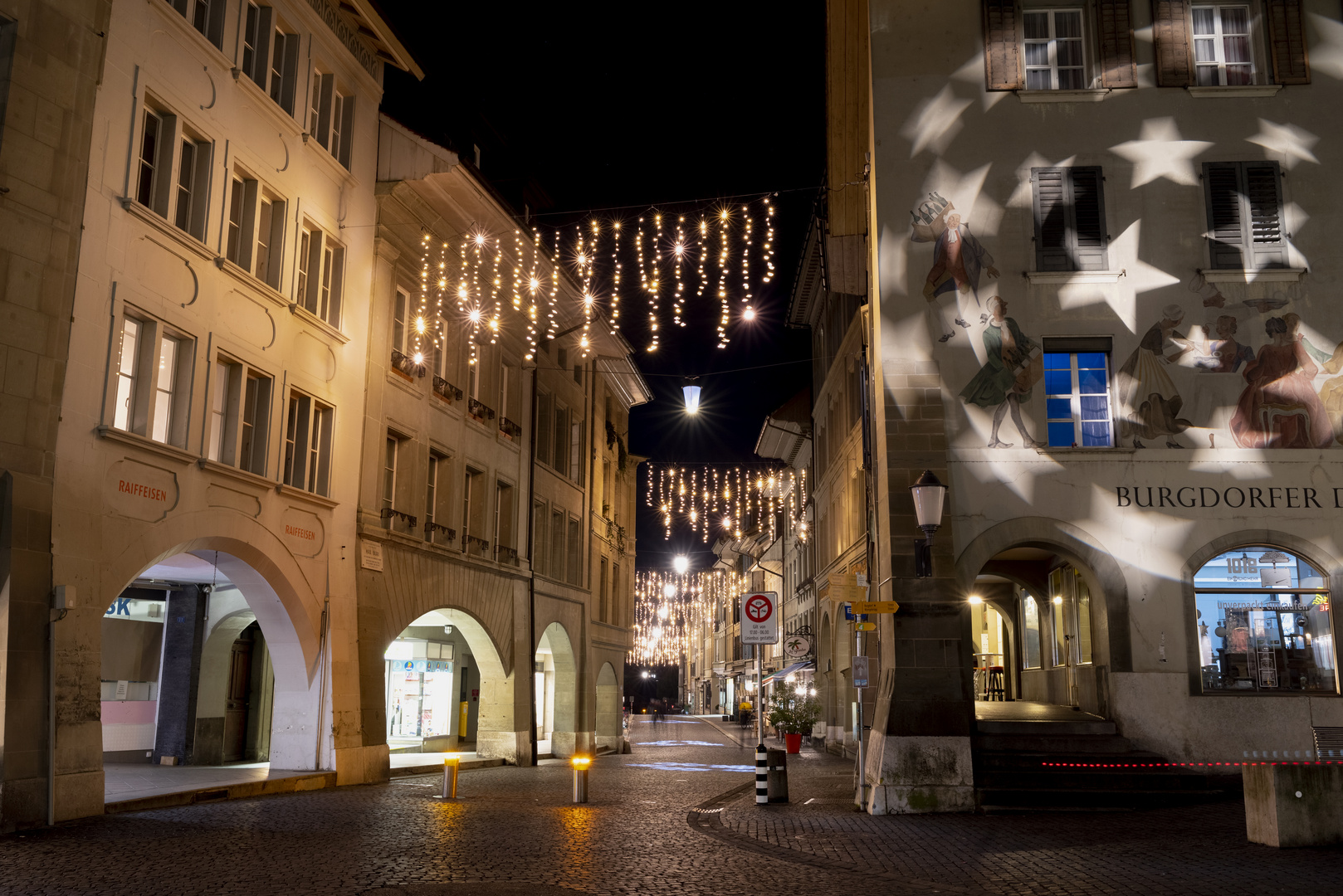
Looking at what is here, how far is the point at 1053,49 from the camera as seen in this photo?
1844 centimetres

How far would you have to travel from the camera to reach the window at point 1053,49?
1834 centimetres

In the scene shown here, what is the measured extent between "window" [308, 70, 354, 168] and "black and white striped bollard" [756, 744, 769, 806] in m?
12.8

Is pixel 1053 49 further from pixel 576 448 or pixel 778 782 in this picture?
pixel 576 448

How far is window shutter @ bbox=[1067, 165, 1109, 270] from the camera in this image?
17.7 metres

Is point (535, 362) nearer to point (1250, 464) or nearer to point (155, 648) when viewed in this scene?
point (155, 648)

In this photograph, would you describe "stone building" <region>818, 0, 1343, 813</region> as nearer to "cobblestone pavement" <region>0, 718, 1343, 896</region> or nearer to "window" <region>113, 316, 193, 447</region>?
"cobblestone pavement" <region>0, 718, 1343, 896</region>

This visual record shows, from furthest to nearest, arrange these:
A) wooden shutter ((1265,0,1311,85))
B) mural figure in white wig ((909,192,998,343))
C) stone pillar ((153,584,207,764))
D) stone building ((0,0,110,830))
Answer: stone pillar ((153,584,207,764))
wooden shutter ((1265,0,1311,85))
mural figure in white wig ((909,192,998,343))
stone building ((0,0,110,830))

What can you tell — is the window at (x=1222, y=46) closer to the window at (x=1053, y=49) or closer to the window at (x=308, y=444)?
the window at (x=1053, y=49)

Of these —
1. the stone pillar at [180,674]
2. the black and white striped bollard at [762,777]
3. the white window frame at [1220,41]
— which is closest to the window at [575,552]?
the stone pillar at [180,674]

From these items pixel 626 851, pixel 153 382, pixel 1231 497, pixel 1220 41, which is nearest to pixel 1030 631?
pixel 1231 497

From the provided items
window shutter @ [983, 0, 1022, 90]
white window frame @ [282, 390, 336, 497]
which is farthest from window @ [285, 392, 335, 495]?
window shutter @ [983, 0, 1022, 90]

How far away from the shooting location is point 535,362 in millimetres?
31156

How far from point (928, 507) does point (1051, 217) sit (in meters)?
5.30

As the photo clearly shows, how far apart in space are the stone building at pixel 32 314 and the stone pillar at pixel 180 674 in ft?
32.0
